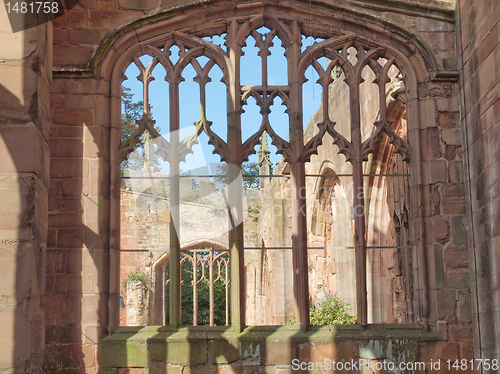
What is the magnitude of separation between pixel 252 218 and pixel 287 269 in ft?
17.0

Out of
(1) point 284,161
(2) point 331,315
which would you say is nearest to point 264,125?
(1) point 284,161

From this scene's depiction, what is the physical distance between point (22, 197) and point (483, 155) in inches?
150

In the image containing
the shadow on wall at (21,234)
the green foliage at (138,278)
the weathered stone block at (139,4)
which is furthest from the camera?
the green foliage at (138,278)

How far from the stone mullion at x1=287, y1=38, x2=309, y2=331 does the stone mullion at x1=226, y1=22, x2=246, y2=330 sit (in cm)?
49

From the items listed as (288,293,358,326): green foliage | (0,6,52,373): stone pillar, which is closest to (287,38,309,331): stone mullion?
(0,6,52,373): stone pillar

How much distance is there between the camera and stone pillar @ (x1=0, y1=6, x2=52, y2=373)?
432 centimetres

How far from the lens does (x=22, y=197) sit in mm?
4465

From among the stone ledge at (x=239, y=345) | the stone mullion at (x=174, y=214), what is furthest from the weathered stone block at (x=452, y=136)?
the stone mullion at (x=174, y=214)

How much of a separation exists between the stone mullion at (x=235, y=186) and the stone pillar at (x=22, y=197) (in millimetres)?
1821

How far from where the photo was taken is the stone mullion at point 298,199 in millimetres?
5941

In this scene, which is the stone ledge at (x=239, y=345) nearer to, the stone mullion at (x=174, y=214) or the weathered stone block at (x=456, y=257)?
the stone mullion at (x=174, y=214)

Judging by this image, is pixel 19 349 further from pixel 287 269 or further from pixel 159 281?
pixel 159 281

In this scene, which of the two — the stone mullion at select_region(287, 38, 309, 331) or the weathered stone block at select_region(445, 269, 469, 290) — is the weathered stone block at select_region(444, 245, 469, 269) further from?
the stone mullion at select_region(287, 38, 309, 331)

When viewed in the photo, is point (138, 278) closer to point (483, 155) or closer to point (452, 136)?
point (452, 136)
